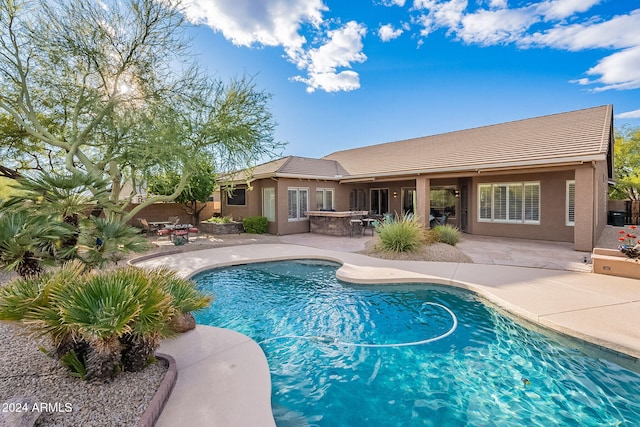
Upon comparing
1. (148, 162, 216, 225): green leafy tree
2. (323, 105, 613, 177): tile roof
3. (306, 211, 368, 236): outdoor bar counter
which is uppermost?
(323, 105, 613, 177): tile roof

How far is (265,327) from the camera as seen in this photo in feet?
17.2

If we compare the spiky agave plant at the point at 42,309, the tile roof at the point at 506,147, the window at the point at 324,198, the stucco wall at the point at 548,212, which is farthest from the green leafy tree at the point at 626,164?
the spiky agave plant at the point at 42,309

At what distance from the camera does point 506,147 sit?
1286 cm

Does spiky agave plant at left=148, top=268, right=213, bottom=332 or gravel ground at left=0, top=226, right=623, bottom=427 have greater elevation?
spiky agave plant at left=148, top=268, right=213, bottom=332

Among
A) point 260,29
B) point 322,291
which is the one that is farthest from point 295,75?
point 322,291

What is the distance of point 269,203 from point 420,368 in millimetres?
13195

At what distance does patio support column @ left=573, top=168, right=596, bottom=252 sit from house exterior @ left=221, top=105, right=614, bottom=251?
0.03 m

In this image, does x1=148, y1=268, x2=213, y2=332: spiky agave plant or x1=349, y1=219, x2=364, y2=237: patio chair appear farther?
x1=349, y1=219, x2=364, y2=237: patio chair

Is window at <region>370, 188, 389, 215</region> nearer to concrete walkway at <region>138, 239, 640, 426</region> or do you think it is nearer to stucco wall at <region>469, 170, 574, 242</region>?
stucco wall at <region>469, 170, 574, 242</region>

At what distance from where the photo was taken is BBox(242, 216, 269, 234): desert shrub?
16.0m

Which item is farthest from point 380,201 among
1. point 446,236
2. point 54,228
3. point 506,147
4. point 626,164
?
point 626,164

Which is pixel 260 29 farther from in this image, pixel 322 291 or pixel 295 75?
pixel 322 291

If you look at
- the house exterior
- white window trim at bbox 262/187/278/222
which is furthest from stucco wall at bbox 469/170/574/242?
white window trim at bbox 262/187/278/222

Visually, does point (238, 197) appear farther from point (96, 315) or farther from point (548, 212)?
point (96, 315)
